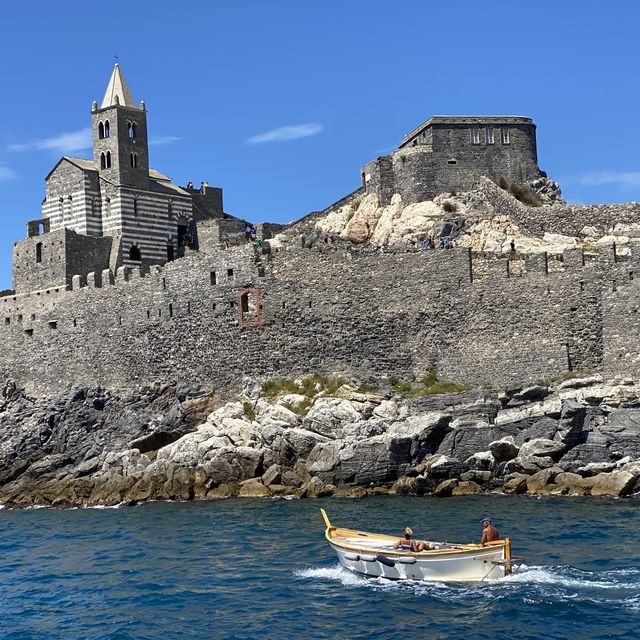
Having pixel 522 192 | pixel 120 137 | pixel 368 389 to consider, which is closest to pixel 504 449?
pixel 368 389

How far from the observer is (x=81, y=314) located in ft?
177

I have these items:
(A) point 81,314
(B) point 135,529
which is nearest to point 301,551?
(B) point 135,529

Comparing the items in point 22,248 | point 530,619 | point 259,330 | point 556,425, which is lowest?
point 530,619

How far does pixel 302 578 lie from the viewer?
27953mm

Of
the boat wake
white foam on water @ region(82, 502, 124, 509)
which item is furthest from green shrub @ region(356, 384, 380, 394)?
the boat wake

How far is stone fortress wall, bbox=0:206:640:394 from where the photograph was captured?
41.9 meters

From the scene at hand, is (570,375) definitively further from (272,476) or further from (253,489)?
(253,489)

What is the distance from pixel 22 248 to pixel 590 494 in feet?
105

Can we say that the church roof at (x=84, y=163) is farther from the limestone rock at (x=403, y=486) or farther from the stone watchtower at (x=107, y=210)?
the limestone rock at (x=403, y=486)

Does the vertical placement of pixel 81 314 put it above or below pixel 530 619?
above

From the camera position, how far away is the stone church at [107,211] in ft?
183

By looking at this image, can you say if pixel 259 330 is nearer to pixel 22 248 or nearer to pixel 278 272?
pixel 278 272

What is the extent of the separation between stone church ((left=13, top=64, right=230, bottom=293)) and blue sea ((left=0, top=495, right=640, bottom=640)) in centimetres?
1943

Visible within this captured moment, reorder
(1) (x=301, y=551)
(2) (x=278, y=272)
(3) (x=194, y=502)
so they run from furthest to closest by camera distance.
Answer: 1. (2) (x=278, y=272)
2. (3) (x=194, y=502)
3. (1) (x=301, y=551)
